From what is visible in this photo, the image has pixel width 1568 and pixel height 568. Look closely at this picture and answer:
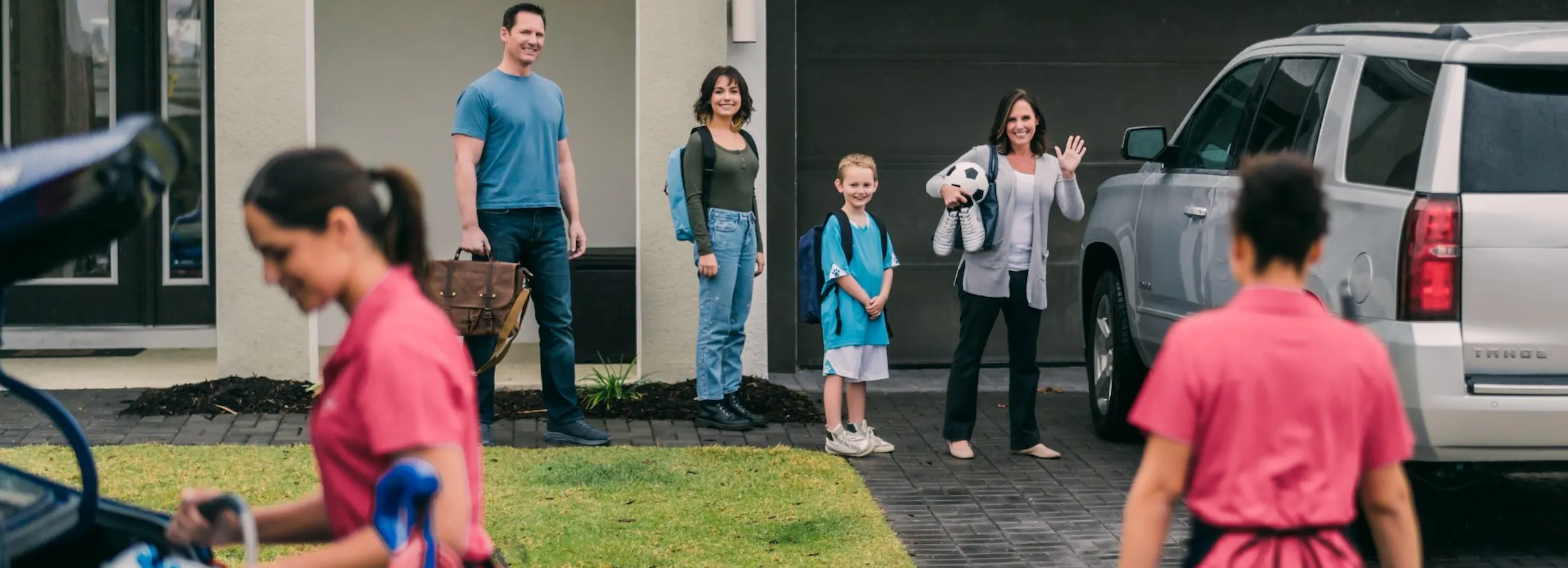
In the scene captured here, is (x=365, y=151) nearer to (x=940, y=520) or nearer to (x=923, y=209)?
(x=923, y=209)

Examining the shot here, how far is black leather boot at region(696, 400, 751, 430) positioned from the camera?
28.8 feet

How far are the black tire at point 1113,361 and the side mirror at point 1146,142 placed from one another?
2.33 feet

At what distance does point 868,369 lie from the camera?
8.09 meters

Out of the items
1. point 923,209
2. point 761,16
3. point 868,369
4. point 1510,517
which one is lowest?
point 1510,517

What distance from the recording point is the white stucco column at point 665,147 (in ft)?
32.4

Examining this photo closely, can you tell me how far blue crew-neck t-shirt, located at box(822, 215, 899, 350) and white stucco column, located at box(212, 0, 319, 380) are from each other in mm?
3194

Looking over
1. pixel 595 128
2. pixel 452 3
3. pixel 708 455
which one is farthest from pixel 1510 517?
pixel 452 3

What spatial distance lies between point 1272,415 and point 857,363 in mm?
5062

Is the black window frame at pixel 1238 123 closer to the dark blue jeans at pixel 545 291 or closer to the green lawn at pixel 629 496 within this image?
the green lawn at pixel 629 496

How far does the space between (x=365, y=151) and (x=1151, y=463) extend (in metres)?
9.12

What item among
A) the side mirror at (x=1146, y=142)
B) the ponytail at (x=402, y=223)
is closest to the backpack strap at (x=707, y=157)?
the side mirror at (x=1146, y=142)

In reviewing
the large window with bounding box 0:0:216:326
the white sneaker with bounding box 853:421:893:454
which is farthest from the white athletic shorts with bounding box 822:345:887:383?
the large window with bounding box 0:0:216:326

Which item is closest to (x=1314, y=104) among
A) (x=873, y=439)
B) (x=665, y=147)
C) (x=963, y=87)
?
(x=873, y=439)

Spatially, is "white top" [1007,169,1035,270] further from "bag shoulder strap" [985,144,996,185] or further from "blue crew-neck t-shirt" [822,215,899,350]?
"blue crew-neck t-shirt" [822,215,899,350]
